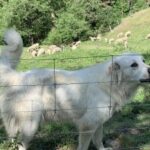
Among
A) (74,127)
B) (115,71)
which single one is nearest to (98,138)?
(74,127)

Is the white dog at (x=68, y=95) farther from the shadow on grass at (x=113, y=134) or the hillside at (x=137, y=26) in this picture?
the hillside at (x=137, y=26)

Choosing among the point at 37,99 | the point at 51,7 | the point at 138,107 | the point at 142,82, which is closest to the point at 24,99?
the point at 37,99

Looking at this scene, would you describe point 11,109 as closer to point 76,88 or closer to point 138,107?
point 76,88

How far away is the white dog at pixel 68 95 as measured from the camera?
5812 mm

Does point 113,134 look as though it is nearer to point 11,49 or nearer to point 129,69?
point 129,69

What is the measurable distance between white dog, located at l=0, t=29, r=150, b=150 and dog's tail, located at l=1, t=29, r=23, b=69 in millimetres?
207

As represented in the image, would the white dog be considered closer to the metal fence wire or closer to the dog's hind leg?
the metal fence wire

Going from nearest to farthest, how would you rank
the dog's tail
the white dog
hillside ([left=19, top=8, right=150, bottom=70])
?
the white dog < the dog's tail < hillside ([left=19, top=8, right=150, bottom=70])

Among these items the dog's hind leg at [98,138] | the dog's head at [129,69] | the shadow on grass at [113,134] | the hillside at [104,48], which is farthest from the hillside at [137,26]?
the dog's head at [129,69]

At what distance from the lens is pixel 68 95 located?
19.2 ft

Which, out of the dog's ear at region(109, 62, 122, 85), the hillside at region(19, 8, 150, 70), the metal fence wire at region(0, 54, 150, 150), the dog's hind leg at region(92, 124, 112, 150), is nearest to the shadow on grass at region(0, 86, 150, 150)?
the metal fence wire at region(0, 54, 150, 150)

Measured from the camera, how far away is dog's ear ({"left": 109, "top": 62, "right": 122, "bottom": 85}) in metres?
5.91

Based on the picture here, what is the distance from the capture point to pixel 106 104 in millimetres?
5922

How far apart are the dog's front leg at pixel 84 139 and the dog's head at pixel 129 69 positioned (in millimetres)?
838
